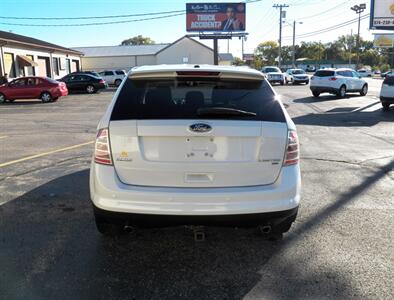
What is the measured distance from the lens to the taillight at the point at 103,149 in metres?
3.83

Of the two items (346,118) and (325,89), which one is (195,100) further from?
(325,89)

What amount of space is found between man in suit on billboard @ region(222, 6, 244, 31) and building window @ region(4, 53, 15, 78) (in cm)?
3031

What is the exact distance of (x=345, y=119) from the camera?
1564cm

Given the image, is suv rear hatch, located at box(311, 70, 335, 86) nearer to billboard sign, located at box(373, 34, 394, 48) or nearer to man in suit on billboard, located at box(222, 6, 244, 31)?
man in suit on billboard, located at box(222, 6, 244, 31)

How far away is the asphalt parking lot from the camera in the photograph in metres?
3.58

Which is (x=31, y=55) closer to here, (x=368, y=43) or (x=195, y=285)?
(x=195, y=285)

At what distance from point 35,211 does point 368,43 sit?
6028 inches

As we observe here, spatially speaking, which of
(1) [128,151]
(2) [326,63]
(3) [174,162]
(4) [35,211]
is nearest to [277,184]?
(3) [174,162]

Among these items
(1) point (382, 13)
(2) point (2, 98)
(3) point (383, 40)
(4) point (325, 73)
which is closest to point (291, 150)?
(4) point (325, 73)

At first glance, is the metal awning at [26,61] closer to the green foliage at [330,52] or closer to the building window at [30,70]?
the building window at [30,70]

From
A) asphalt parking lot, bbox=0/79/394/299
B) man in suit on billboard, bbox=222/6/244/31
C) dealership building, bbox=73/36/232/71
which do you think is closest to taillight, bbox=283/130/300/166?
asphalt parking lot, bbox=0/79/394/299

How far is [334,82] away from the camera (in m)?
24.5

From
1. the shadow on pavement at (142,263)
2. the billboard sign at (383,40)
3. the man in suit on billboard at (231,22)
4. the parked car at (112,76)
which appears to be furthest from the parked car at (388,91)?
the billboard sign at (383,40)

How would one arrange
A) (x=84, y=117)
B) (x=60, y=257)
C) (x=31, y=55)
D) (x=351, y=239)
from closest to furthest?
(x=60, y=257)
(x=351, y=239)
(x=84, y=117)
(x=31, y=55)
